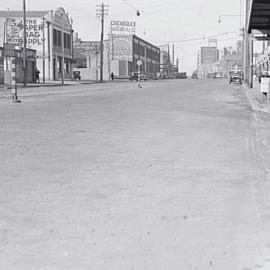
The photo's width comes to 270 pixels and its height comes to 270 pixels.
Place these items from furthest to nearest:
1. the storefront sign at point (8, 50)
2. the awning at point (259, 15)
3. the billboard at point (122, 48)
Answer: the billboard at point (122, 48), the storefront sign at point (8, 50), the awning at point (259, 15)

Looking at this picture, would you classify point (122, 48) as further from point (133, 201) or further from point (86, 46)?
point (133, 201)

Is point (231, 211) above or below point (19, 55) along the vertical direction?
below

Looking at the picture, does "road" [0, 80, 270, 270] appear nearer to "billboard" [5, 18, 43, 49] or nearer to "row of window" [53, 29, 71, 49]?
"billboard" [5, 18, 43, 49]

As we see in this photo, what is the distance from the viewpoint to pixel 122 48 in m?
132

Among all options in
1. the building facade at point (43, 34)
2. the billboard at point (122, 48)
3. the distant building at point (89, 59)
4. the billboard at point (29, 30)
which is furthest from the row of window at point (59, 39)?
the billboard at point (122, 48)

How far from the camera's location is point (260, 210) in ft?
21.4

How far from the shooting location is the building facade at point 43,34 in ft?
279

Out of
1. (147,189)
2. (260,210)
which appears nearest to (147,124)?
(147,189)

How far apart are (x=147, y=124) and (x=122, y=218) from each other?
10.6 meters

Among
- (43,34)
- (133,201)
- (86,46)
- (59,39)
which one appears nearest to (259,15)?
(133,201)

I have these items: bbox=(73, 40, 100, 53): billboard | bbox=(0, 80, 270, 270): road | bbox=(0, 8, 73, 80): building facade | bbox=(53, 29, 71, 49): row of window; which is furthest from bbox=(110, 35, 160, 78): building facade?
bbox=(0, 80, 270, 270): road

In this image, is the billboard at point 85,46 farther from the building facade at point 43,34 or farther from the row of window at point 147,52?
the building facade at point 43,34

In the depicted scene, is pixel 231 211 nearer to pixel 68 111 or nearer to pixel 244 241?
pixel 244 241

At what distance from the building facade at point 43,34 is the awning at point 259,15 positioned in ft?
173
